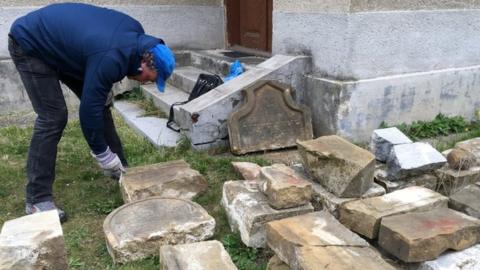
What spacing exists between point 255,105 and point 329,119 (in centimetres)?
68

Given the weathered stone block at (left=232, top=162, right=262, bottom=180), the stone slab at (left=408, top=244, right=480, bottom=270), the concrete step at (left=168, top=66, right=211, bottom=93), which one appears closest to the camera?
the stone slab at (left=408, top=244, right=480, bottom=270)

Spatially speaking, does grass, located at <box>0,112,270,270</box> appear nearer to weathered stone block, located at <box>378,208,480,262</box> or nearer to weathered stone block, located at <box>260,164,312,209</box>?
weathered stone block, located at <box>260,164,312,209</box>

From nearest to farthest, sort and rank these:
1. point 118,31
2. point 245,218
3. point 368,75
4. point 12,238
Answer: point 12,238
point 245,218
point 118,31
point 368,75

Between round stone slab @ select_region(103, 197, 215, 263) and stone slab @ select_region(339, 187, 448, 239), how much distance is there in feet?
2.67

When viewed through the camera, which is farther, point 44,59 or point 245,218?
point 44,59

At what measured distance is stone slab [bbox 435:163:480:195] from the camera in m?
3.15

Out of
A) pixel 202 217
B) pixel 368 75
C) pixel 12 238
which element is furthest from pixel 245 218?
pixel 368 75

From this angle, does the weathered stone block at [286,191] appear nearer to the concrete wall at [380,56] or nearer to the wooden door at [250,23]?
the concrete wall at [380,56]

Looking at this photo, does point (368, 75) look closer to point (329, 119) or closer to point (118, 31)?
point (329, 119)

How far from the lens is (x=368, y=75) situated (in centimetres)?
410

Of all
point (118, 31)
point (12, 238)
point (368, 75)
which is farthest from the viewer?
point (368, 75)

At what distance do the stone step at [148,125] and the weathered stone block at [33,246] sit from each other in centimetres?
178

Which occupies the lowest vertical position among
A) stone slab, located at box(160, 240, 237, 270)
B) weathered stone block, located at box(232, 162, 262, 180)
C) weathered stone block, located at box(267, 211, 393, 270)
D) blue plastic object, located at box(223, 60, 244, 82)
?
weathered stone block, located at box(232, 162, 262, 180)

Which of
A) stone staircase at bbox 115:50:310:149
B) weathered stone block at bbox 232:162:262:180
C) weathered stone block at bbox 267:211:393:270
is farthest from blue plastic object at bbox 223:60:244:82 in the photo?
weathered stone block at bbox 267:211:393:270
